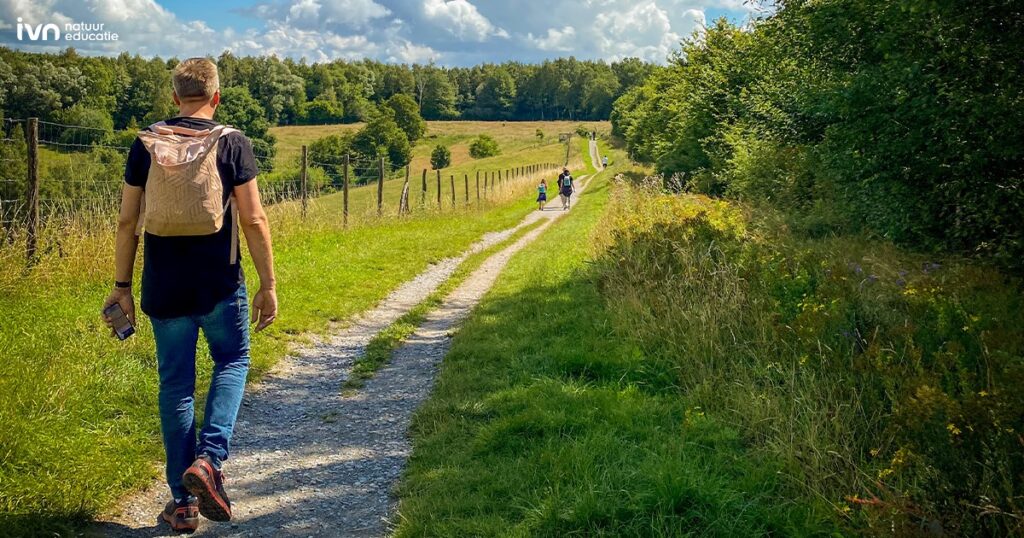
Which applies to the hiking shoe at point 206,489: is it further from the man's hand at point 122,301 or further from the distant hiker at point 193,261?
the man's hand at point 122,301

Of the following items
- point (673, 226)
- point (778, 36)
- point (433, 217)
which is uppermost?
point (778, 36)

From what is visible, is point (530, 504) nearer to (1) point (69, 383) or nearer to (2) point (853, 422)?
(2) point (853, 422)

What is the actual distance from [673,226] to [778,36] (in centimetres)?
550

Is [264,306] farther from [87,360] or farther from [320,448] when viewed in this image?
[87,360]

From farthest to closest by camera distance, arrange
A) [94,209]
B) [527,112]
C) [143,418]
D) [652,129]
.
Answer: [527,112]
[652,129]
[94,209]
[143,418]

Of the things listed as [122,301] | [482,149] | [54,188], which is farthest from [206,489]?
[482,149]

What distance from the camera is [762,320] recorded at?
608cm

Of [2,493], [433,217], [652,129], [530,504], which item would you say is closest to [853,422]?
[530,504]

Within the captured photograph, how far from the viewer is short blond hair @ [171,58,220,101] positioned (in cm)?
365

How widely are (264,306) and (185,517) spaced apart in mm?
1149

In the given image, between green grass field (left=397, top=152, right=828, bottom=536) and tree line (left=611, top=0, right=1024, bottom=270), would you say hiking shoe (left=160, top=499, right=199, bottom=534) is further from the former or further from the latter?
tree line (left=611, top=0, right=1024, bottom=270)

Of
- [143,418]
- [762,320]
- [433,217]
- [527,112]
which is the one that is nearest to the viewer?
[143,418]

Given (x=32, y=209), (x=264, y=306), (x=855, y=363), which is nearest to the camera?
(x=264, y=306)

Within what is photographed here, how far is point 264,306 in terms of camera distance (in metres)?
3.90
